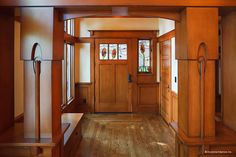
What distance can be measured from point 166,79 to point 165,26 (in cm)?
130

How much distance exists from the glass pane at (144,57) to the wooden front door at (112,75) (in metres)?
0.33

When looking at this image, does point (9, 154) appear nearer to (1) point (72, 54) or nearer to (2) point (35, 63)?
(2) point (35, 63)

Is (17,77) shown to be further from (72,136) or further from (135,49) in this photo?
(135,49)

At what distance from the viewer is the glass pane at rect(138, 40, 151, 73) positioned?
23.4 ft

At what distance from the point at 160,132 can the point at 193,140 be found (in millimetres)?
2822

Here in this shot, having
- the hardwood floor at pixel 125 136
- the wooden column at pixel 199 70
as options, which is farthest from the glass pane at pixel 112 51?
the wooden column at pixel 199 70

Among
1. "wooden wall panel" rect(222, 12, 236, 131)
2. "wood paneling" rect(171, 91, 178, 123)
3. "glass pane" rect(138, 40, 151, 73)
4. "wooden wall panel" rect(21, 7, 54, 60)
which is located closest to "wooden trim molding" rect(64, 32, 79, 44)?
"glass pane" rect(138, 40, 151, 73)

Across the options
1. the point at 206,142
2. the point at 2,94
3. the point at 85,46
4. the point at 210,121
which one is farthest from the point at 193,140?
the point at 85,46

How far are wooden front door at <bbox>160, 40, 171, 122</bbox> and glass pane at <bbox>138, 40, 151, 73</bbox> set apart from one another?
0.64 metres

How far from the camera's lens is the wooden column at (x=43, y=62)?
2.43 meters

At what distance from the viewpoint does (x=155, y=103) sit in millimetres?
7121

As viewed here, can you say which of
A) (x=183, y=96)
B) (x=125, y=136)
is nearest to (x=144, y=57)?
(x=125, y=136)

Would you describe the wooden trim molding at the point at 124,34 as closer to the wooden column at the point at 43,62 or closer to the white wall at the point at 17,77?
the white wall at the point at 17,77

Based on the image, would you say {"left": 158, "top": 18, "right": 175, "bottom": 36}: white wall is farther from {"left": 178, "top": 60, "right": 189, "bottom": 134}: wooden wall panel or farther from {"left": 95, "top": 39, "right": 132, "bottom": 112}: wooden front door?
{"left": 178, "top": 60, "right": 189, "bottom": 134}: wooden wall panel
